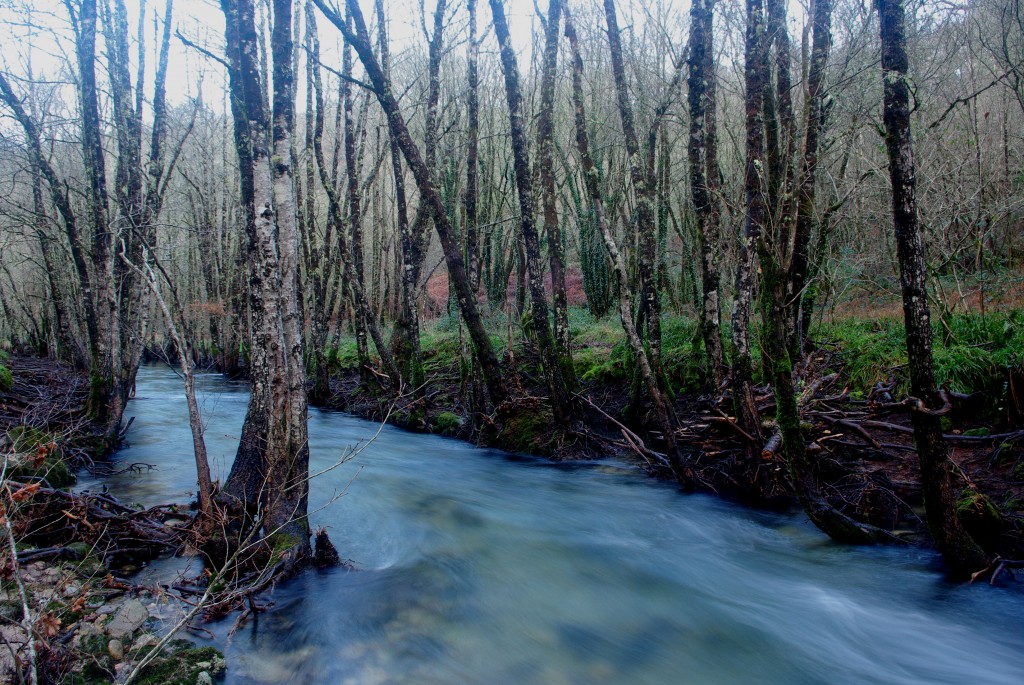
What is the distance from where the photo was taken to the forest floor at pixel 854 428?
738cm

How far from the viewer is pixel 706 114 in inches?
391

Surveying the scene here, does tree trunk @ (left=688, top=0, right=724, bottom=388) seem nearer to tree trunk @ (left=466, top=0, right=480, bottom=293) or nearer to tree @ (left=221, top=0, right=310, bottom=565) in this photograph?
tree trunk @ (left=466, top=0, right=480, bottom=293)

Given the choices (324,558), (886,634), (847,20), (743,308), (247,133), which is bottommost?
(886,634)

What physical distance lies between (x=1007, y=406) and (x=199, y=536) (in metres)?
9.45

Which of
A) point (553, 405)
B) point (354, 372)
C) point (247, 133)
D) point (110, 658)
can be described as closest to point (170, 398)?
point (354, 372)

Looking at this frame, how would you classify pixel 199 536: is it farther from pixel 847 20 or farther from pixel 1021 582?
pixel 847 20

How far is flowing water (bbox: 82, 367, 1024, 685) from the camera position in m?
5.23

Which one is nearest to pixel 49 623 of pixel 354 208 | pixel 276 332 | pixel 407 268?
pixel 276 332

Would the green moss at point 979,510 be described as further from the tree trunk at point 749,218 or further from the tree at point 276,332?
the tree at point 276,332

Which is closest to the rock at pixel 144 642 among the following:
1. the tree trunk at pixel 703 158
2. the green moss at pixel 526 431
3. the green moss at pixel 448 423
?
the tree trunk at pixel 703 158

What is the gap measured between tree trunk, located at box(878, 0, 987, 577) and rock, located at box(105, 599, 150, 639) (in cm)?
659

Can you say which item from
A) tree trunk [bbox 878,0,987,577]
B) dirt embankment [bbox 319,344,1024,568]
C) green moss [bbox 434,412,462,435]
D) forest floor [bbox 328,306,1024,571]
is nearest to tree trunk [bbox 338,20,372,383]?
green moss [bbox 434,412,462,435]

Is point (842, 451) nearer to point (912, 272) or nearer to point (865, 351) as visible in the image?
point (865, 351)

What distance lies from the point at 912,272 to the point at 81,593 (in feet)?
23.0
